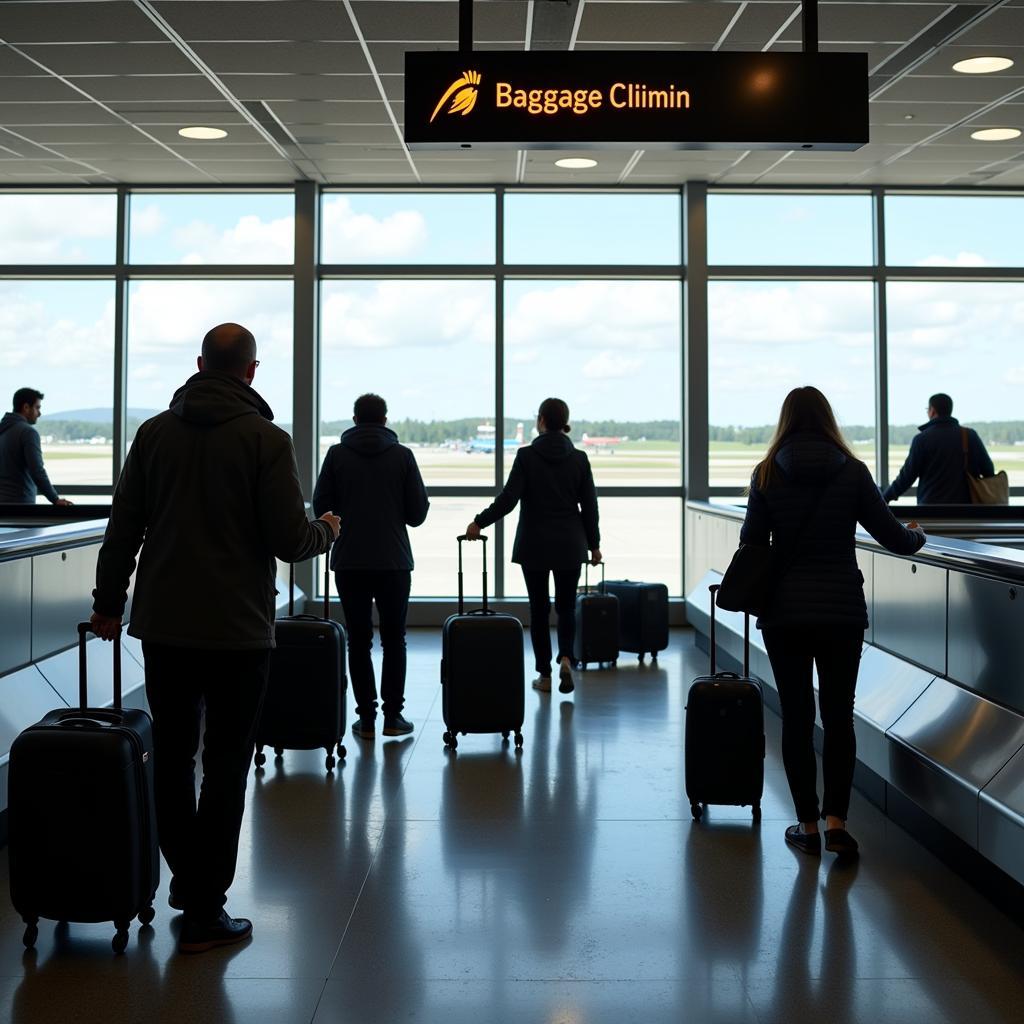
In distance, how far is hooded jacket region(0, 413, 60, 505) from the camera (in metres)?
8.70

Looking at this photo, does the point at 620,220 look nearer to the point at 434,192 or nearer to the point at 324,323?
the point at 434,192

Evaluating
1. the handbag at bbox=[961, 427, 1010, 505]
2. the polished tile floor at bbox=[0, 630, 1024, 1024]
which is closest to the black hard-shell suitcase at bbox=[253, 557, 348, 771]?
the polished tile floor at bbox=[0, 630, 1024, 1024]

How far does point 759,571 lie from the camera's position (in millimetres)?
4195

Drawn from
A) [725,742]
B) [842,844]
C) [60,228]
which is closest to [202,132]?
[60,228]

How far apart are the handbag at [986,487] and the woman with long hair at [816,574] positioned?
499 cm

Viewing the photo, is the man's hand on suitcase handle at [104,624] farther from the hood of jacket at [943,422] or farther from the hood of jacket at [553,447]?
the hood of jacket at [943,422]

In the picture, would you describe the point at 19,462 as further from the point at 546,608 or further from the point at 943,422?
the point at 943,422

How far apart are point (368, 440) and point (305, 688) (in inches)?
53.5

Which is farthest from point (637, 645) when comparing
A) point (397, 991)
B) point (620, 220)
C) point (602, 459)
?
point (397, 991)

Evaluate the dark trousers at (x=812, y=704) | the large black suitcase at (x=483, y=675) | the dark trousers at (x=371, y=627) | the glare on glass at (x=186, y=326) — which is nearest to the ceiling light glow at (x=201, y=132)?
the glare on glass at (x=186, y=326)

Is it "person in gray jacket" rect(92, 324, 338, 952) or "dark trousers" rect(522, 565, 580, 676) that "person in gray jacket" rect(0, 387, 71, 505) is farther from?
"person in gray jacket" rect(92, 324, 338, 952)

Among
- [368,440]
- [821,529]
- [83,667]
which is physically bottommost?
[83,667]

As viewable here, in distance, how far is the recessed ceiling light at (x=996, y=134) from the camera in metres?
8.90

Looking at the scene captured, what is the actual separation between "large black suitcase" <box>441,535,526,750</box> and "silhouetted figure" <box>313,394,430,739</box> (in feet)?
1.42
